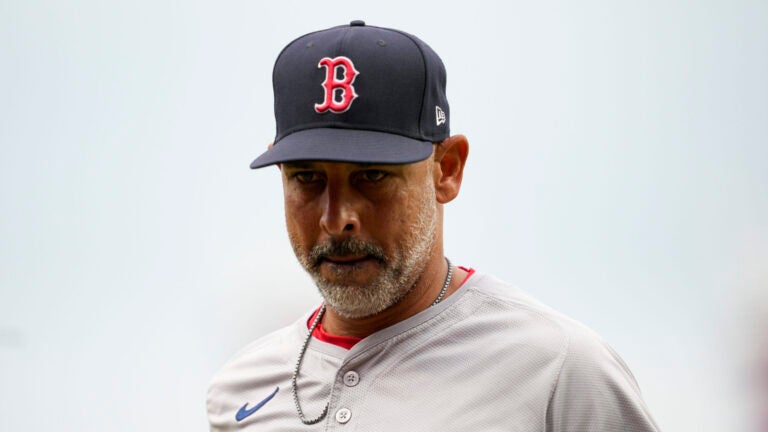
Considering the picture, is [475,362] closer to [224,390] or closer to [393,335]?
[393,335]

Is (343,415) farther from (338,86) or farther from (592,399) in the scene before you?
(338,86)

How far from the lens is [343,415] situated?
5.44 feet

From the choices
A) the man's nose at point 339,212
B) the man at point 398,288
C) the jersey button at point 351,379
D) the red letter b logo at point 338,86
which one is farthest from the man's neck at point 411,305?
the red letter b logo at point 338,86

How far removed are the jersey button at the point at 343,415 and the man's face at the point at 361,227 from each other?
181mm

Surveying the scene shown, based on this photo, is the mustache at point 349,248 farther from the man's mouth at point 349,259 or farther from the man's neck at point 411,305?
the man's neck at point 411,305

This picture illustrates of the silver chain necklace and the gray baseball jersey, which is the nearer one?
the gray baseball jersey

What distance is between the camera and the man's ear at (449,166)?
1765 mm

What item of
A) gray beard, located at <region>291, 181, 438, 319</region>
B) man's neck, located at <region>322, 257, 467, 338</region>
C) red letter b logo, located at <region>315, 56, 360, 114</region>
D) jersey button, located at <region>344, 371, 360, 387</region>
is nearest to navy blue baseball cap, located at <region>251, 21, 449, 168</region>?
red letter b logo, located at <region>315, 56, 360, 114</region>

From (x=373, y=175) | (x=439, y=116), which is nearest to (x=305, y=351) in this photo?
(x=373, y=175)

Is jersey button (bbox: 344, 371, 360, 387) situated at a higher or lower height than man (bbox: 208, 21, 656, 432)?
lower

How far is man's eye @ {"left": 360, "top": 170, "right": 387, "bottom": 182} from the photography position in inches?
63.9

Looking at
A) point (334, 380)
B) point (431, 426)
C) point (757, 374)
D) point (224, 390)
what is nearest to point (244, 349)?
point (224, 390)

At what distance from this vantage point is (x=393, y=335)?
172 cm

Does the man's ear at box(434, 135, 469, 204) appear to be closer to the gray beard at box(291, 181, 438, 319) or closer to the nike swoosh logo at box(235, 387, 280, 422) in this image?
the gray beard at box(291, 181, 438, 319)
